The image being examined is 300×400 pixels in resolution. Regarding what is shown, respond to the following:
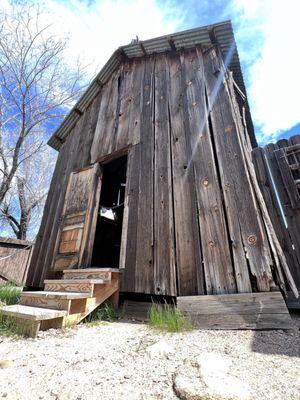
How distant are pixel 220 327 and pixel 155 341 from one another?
26.3 inches

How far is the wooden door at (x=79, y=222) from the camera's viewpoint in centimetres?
386

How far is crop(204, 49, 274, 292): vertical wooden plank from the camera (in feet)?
7.61

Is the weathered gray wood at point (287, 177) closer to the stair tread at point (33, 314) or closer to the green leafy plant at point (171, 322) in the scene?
the green leafy plant at point (171, 322)

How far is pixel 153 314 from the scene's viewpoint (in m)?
2.37

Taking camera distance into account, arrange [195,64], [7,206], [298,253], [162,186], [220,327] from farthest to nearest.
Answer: [7,206] → [195,64] → [162,186] → [298,253] → [220,327]

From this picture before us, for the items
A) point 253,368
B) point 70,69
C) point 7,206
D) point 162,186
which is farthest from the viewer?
point 7,206

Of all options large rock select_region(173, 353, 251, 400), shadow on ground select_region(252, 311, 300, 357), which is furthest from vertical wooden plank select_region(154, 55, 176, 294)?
large rock select_region(173, 353, 251, 400)

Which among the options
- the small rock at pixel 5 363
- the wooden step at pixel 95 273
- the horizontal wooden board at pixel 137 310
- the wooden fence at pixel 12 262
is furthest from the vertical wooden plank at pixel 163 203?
the wooden fence at pixel 12 262

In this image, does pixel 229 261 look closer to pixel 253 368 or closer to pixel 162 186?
pixel 253 368

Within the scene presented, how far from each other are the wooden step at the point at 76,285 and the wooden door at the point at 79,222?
74 cm

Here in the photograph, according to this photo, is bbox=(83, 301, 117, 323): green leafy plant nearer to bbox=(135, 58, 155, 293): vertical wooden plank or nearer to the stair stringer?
the stair stringer

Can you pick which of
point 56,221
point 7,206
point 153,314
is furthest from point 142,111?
point 7,206

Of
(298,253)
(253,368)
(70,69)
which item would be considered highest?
(70,69)

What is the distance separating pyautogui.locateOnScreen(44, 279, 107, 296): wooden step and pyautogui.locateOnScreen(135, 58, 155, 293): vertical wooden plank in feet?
1.71
